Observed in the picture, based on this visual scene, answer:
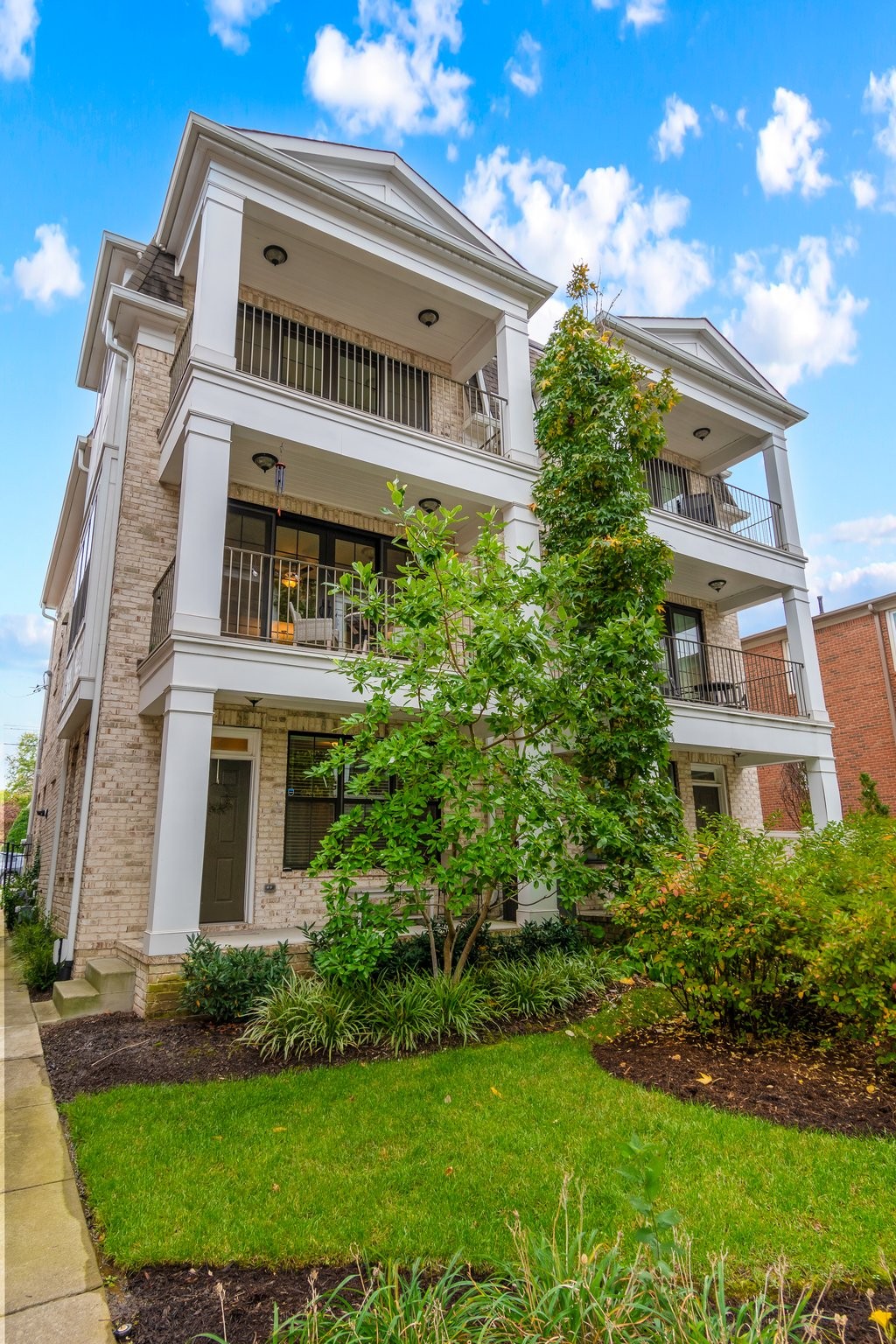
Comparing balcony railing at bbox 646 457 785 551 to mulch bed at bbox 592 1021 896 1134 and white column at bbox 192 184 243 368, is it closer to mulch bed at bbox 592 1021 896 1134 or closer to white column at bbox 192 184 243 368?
white column at bbox 192 184 243 368

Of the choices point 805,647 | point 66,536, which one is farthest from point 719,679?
point 66,536

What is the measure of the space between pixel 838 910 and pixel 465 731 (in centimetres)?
589

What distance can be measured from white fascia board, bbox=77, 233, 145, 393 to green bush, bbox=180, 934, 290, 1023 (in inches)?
370

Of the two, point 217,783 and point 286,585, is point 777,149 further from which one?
point 217,783

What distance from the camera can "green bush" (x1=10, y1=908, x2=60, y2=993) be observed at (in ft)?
28.0

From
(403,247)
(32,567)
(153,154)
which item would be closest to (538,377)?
(403,247)

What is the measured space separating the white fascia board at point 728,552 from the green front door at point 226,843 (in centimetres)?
774

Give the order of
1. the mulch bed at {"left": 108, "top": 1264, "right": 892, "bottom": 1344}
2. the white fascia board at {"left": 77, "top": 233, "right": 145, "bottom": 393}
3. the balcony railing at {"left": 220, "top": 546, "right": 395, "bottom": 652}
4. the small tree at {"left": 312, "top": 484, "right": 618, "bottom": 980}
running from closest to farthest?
the mulch bed at {"left": 108, "top": 1264, "right": 892, "bottom": 1344} → the small tree at {"left": 312, "top": 484, "right": 618, "bottom": 980} → the balcony railing at {"left": 220, "top": 546, "right": 395, "bottom": 652} → the white fascia board at {"left": 77, "top": 233, "right": 145, "bottom": 393}

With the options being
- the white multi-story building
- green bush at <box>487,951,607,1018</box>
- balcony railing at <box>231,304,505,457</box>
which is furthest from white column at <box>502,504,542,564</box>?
green bush at <box>487,951,607,1018</box>

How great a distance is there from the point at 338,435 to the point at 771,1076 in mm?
8207

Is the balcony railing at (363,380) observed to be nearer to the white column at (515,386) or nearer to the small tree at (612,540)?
the white column at (515,386)

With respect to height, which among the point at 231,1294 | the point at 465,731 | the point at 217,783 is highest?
the point at 465,731

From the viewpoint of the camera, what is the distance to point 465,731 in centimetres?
1029

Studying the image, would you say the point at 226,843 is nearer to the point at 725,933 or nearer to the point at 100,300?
the point at 725,933
